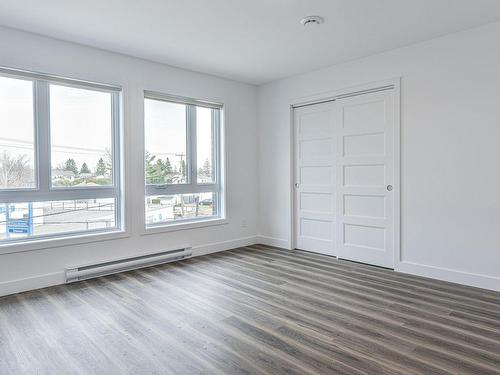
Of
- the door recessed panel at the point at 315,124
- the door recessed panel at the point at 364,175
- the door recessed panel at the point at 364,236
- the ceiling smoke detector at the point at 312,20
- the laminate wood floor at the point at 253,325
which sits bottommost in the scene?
the laminate wood floor at the point at 253,325

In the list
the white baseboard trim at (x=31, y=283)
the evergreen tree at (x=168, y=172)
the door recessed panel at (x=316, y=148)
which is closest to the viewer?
the white baseboard trim at (x=31, y=283)

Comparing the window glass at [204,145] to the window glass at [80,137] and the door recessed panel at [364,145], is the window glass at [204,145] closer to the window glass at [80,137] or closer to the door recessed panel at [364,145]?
the window glass at [80,137]

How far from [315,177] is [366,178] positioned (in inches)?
33.1

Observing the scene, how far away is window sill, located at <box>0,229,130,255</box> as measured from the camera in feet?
11.4

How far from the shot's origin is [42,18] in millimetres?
3236

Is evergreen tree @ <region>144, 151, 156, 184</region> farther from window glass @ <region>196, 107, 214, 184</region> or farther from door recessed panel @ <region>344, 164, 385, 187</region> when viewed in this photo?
door recessed panel @ <region>344, 164, 385, 187</region>

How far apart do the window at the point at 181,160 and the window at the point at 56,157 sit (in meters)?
0.47

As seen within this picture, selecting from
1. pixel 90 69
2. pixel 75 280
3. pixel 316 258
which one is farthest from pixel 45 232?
pixel 316 258

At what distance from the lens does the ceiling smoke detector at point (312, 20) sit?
3.27 m

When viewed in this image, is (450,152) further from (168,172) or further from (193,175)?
(168,172)

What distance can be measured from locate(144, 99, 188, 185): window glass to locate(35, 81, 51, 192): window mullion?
3.75ft

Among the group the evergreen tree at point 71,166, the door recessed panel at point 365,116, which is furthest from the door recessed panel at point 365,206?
the evergreen tree at point 71,166

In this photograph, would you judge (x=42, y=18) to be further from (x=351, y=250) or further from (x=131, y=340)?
(x=351, y=250)

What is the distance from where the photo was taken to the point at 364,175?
175 inches
